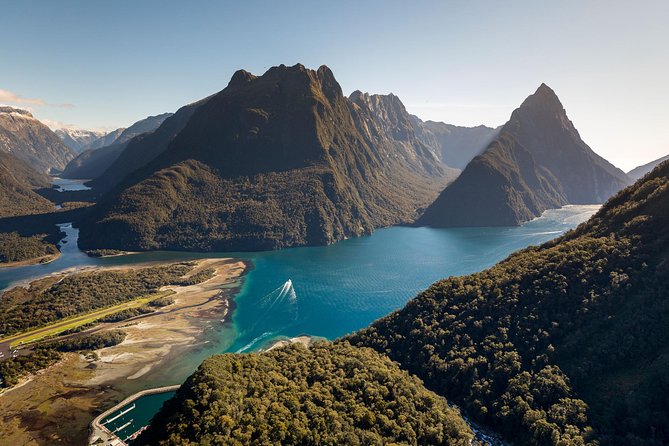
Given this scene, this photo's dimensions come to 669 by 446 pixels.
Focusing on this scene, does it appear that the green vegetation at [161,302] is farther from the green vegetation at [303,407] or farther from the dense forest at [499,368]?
the green vegetation at [303,407]

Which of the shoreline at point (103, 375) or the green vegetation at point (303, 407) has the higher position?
the green vegetation at point (303, 407)

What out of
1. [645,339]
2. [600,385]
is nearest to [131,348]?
[600,385]

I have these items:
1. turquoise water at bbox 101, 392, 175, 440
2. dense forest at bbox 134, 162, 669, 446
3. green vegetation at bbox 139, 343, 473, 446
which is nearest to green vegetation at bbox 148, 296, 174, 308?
turquoise water at bbox 101, 392, 175, 440

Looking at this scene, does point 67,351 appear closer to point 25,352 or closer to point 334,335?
point 25,352

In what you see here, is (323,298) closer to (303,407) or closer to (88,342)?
(88,342)

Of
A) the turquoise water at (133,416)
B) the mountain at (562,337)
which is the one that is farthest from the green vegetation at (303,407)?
the turquoise water at (133,416)

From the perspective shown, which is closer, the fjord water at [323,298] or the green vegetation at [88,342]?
the green vegetation at [88,342]

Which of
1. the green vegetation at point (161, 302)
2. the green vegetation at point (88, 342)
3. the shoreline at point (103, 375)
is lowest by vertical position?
the shoreline at point (103, 375)
